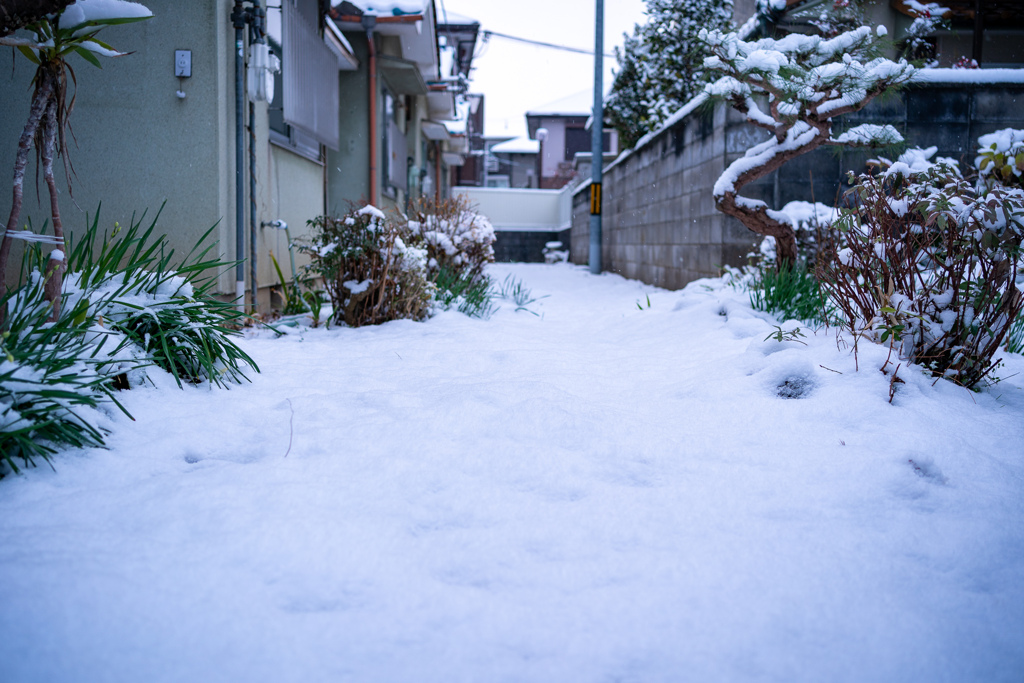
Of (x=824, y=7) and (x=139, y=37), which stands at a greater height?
(x=824, y=7)

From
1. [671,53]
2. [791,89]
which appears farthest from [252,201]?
[671,53]

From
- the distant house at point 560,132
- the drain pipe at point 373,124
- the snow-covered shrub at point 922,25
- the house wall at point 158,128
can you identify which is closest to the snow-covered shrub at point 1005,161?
the snow-covered shrub at point 922,25

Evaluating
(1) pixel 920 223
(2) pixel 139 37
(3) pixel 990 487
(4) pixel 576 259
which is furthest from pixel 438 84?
(3) pixel 990 487

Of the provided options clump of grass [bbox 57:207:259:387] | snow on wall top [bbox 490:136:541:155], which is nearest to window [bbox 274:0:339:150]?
clump of grass [bbox 57:207:259:387]

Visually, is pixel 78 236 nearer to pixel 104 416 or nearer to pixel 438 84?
pixel 104 416

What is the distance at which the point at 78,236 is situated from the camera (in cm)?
329

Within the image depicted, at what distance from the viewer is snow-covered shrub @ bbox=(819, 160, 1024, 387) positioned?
198cm

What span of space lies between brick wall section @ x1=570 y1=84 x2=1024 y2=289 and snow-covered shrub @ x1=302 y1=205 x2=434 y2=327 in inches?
86.0

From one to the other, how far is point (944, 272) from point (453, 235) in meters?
3.19

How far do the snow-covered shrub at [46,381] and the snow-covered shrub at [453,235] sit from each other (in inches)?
112

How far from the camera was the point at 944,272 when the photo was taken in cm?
213

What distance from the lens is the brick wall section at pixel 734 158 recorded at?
443 centimetres

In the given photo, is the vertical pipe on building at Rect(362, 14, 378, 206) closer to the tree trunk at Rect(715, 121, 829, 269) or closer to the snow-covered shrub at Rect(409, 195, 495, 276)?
the snow-covered shrub at Rect(409, 195, 495, 276)

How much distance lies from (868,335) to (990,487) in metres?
0.94
